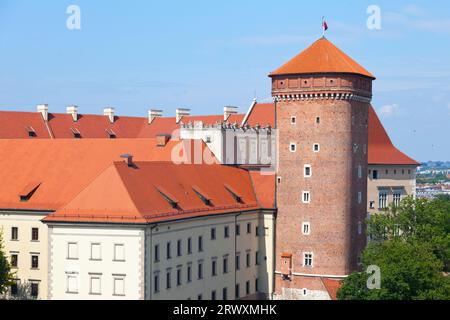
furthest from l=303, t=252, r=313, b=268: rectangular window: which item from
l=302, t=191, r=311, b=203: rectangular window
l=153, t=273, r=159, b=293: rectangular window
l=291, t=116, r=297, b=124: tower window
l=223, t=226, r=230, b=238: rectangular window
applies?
l=153, t=273, r=159, b=293: rectangular window

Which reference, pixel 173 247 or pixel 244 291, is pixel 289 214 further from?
pixel 173 247

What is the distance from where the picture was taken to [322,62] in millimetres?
69812

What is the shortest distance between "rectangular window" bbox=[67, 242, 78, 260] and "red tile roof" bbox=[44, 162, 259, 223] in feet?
5.23

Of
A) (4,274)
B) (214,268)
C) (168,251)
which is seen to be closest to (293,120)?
(214,268)

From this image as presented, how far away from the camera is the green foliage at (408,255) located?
194 feet

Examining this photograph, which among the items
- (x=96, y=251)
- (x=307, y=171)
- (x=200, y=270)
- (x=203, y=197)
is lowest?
(x=200, y=270)

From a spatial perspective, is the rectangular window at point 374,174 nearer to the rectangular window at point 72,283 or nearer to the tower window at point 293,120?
the tower window at point 293,120

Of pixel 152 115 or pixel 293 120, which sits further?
pixel 152 115

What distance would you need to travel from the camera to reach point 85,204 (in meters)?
56.2

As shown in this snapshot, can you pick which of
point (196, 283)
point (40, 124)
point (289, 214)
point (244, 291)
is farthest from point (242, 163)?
point (40, 124)

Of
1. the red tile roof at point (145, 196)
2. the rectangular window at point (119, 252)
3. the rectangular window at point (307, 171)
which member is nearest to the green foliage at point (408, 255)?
the rectangular window at point (307, 171)

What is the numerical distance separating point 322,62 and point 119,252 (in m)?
24.4

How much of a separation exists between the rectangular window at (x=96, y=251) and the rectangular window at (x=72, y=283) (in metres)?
1.76

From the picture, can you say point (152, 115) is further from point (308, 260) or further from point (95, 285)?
point (95, 285)
